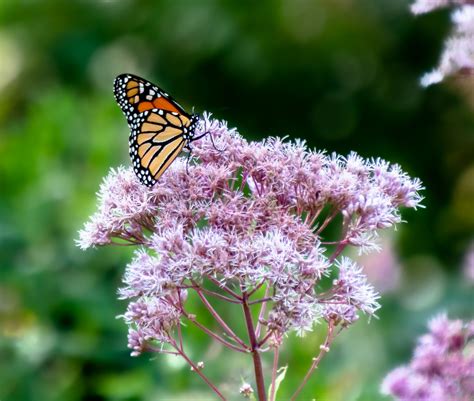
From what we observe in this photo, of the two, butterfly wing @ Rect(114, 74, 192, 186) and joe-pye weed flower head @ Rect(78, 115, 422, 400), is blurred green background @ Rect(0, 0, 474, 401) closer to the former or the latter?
joe-pye weed flower head @ Rect(78, 115, 422, 400)

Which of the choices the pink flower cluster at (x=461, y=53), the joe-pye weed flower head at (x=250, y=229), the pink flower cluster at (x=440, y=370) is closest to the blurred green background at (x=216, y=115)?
the pink flower cluster at (x=461, y=53)

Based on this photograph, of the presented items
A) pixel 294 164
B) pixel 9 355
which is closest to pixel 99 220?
pixel 294 164

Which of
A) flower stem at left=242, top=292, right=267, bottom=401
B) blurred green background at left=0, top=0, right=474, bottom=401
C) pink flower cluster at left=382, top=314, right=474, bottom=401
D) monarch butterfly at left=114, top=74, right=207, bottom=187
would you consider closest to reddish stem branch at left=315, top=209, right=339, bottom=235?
flower stem at left=242, top=292, right=267, bottom=401

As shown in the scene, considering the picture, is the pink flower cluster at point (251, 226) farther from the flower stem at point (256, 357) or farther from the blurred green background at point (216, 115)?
the blurred green background at point (216, 115)

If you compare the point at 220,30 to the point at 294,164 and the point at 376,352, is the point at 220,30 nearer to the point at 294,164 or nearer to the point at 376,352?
the point at 376,352

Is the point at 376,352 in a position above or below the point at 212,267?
above
